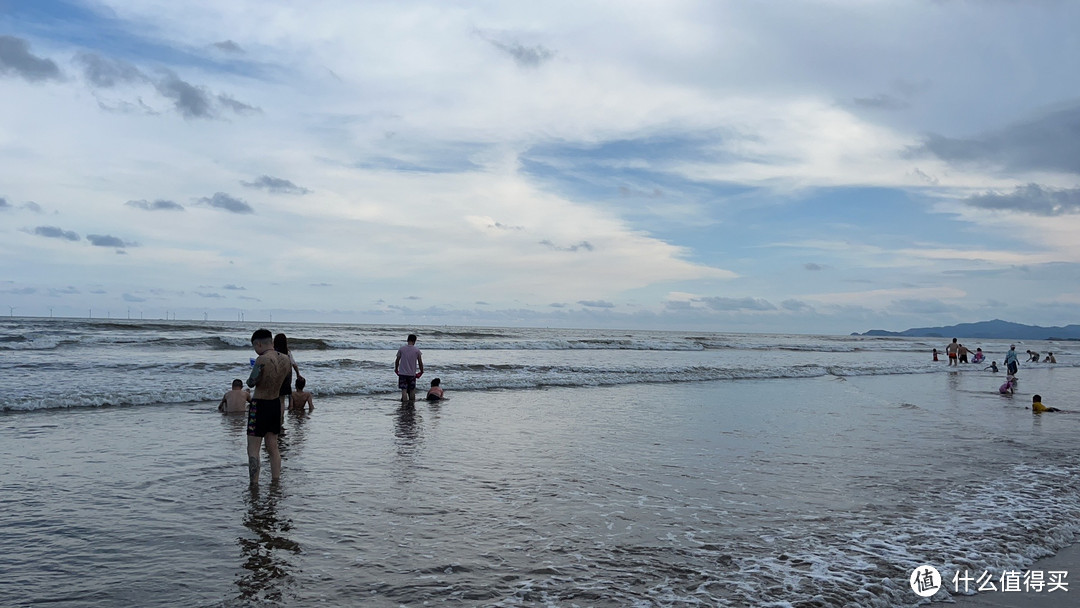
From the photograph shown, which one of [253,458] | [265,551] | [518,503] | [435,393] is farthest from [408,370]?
[265,551]

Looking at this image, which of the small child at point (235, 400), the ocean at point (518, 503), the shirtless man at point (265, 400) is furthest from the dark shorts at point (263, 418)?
the small child at point (235, 400)

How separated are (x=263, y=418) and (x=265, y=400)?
215 millimetres

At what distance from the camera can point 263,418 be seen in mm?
7953

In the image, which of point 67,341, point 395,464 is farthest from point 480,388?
point 67,341

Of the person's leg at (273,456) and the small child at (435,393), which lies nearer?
the person's leg at (273,456)

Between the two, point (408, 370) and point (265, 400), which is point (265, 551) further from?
point (408, 370)

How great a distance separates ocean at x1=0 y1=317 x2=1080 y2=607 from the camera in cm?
507

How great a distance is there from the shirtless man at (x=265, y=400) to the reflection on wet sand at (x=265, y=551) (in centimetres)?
56

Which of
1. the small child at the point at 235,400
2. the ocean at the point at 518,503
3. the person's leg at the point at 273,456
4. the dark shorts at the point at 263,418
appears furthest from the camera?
the small child at the point at 235,400

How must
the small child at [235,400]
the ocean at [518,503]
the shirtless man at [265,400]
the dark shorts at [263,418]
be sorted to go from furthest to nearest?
the small child at [235,400] → the dark shorts at [263,418] → the shirtless man at [265,400] → the ocean at [518,503]

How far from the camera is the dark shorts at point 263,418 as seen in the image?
26.0 feet

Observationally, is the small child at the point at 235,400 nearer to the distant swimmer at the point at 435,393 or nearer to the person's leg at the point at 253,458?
the distant swimmer at the point at 435,393

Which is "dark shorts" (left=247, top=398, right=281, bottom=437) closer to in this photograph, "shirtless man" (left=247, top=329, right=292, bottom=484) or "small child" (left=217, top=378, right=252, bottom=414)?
"shirtless man" (left=247, top=329, right=292, bottom=484)

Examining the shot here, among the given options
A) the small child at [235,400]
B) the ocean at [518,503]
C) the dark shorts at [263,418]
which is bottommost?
the ocean at [518,503]
